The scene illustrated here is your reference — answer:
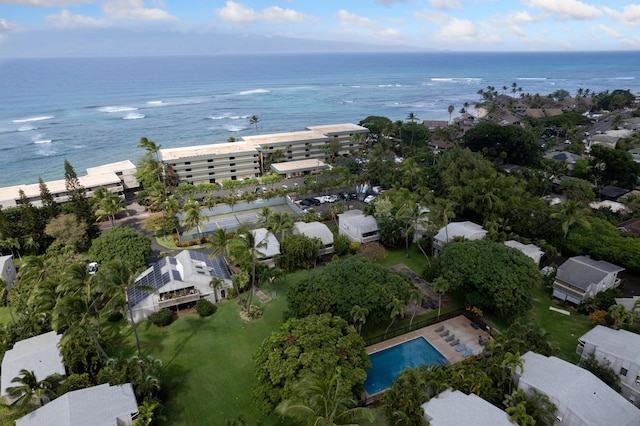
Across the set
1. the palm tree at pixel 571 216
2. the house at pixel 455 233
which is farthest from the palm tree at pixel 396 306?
the palm tree at pixel 571 216

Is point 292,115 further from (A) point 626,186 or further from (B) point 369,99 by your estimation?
(A) point 626,186

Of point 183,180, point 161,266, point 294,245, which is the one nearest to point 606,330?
point 294,245

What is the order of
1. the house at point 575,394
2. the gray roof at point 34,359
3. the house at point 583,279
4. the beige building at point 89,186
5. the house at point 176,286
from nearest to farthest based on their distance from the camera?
the house at point 575,394 → the gray roof at point 34,359 → the house at point 583,279 → the house at point 176,286 → the beige building at point 89,186

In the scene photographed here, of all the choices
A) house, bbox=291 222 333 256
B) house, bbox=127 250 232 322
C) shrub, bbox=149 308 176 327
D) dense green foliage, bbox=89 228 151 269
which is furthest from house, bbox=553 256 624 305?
dense green foliage, bbox=89 228 151 269

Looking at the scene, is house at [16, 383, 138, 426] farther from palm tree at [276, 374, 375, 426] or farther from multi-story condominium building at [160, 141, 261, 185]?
multi-story condominium building at [160, 141, 261, 185]

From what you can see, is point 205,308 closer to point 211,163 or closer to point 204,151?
point 211,163

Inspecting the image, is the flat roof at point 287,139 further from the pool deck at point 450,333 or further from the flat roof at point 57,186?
the pool deck at point 450,333
